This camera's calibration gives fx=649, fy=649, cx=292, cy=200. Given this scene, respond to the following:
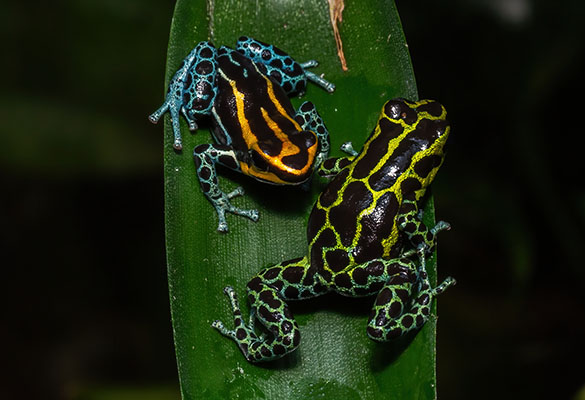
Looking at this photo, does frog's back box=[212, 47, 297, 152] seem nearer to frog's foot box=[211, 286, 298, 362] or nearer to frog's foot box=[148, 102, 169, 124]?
frog's foot box=[148, 102, 169, 124]

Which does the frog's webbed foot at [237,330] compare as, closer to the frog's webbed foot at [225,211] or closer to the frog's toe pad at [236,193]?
the frog's webbed foot at [225,211]

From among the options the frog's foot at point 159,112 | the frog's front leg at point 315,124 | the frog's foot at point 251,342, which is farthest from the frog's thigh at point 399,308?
the frog's foot at point 159,112

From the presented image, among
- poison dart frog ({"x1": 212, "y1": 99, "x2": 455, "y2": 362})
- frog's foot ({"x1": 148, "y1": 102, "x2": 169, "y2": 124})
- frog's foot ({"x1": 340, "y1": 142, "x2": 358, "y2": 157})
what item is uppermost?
frog's foot ({"x1": 148, "y1": 102, "x2": 169, "y2": 124})

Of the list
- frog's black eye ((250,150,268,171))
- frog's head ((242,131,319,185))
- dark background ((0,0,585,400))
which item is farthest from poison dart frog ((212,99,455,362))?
dark background ((0,0,585,400))

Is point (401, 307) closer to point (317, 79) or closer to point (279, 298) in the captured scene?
point (279, 298)

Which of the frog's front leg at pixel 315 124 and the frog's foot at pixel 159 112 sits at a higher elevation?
the frog's foot at pixel 159 112

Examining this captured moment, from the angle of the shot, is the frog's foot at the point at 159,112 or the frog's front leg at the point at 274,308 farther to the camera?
the frog's foot at the point at 159,112
